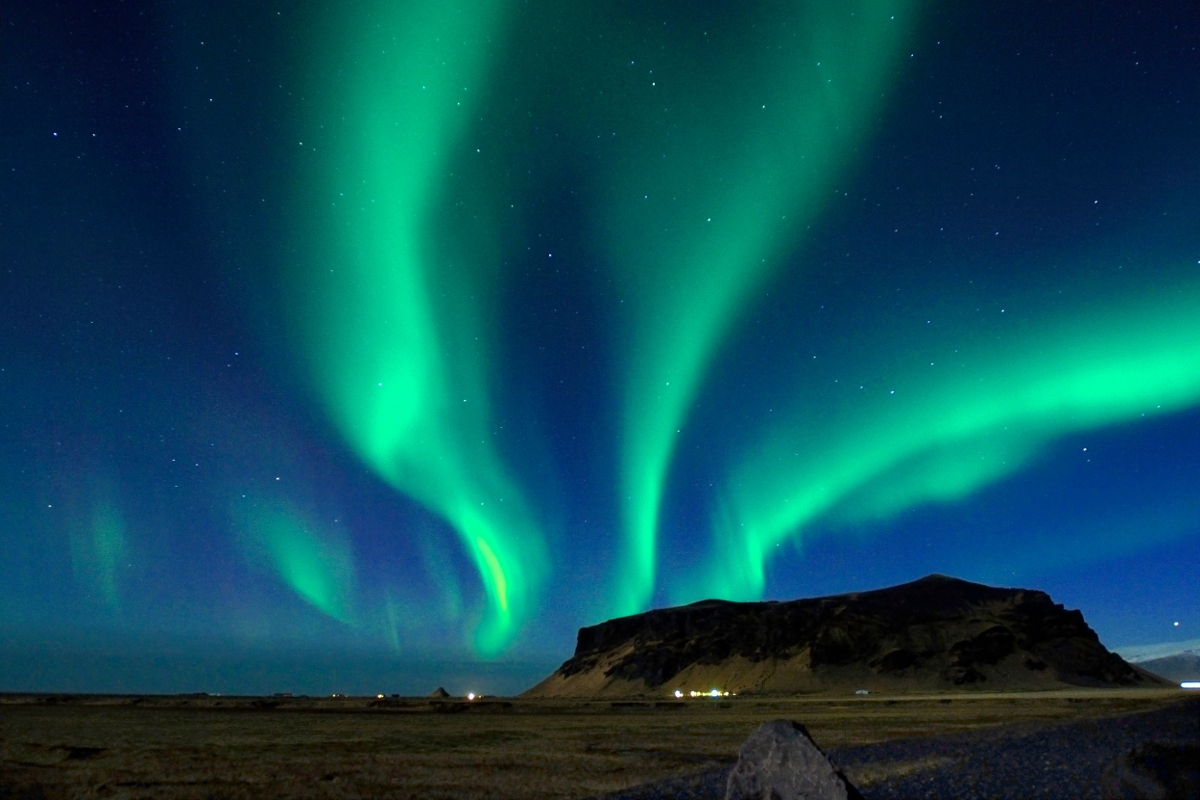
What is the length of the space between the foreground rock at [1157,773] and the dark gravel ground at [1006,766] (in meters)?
0.61

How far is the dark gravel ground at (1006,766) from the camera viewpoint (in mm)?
19125

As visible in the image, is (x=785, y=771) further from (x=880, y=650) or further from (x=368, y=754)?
(x=880, y=650)

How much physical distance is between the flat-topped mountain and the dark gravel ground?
12832cm

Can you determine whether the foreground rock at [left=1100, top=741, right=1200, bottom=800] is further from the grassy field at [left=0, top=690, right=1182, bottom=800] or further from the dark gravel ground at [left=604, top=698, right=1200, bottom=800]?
the grassy field at [left=0, top=690, right=1182, bottom=800]

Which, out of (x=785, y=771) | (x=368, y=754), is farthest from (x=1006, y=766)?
(x=368, y=754)

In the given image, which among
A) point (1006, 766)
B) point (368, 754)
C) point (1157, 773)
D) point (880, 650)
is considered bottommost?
point (368, 754)

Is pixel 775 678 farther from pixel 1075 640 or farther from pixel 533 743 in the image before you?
pixel 533 743

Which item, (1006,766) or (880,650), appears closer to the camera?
(1006,766)

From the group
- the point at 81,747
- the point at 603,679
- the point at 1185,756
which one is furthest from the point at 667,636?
the point at 1185,756

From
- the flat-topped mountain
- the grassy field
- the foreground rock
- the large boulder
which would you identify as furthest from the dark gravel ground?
the flat-topped mountain

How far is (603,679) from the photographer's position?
18838 cm

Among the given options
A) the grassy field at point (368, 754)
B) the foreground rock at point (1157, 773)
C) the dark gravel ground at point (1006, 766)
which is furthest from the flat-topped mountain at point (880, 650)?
the foreground rock at point (1157, 773)

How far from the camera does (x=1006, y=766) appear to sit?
22.3 meters

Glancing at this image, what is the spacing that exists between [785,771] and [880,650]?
16618 centimetres
